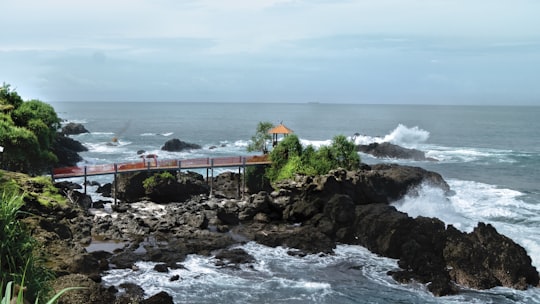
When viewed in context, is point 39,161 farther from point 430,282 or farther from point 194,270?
point 430,282

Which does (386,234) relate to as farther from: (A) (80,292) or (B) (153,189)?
(B) (153,189)

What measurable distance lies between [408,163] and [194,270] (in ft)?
190

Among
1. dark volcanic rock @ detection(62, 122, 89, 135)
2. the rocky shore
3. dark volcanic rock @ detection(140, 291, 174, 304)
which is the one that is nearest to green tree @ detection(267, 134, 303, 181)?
the rocky shore

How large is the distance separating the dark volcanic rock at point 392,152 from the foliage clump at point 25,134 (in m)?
54.5

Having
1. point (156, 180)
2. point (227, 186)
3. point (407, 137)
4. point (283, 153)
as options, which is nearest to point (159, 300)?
point (156, 180)

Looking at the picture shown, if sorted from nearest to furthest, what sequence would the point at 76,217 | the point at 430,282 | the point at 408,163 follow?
the point at 430,282
the point at 76,217
the point at 408,163

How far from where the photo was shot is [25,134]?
42531 mm

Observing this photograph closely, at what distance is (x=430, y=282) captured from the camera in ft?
96.6

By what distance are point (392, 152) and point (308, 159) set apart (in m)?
41.6

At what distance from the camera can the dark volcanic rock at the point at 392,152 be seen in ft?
284

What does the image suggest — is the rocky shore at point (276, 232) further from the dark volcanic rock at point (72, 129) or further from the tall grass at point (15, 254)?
the dark volcanic rock at point (72, 129)

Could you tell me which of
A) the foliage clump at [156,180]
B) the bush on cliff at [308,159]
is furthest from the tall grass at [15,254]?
the bush on cliff at [308,159]

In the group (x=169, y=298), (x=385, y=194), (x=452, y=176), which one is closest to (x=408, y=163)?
(x=452, y=176)

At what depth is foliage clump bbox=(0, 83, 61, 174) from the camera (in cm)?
4188
